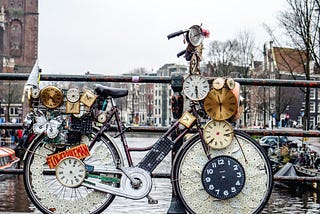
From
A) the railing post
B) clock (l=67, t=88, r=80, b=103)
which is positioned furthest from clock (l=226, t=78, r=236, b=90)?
clock (l=67, t=88, r=80, b=103)

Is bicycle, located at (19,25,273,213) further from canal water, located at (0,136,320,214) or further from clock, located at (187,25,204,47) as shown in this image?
canal water, located at (0,136,320,214)

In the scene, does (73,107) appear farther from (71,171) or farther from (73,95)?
(71,171)

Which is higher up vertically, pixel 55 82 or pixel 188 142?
pixel 55 82

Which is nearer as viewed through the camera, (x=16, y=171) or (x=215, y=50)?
(x=16, y=171)

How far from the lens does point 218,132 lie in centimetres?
443

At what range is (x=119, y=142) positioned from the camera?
4621 millimetres

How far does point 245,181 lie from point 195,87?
728 mm

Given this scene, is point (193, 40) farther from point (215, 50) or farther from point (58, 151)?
point (215, 50)

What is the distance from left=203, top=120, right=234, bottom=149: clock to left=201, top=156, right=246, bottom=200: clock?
0.38 ft

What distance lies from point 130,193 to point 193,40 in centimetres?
115

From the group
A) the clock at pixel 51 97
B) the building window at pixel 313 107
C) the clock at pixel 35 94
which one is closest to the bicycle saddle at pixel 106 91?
the clock at pixel 51 97

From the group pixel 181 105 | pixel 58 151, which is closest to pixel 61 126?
pixel 58 151

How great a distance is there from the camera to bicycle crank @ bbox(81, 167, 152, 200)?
4410 mm

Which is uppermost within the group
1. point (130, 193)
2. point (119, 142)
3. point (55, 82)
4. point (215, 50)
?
→ point (215, 50)
